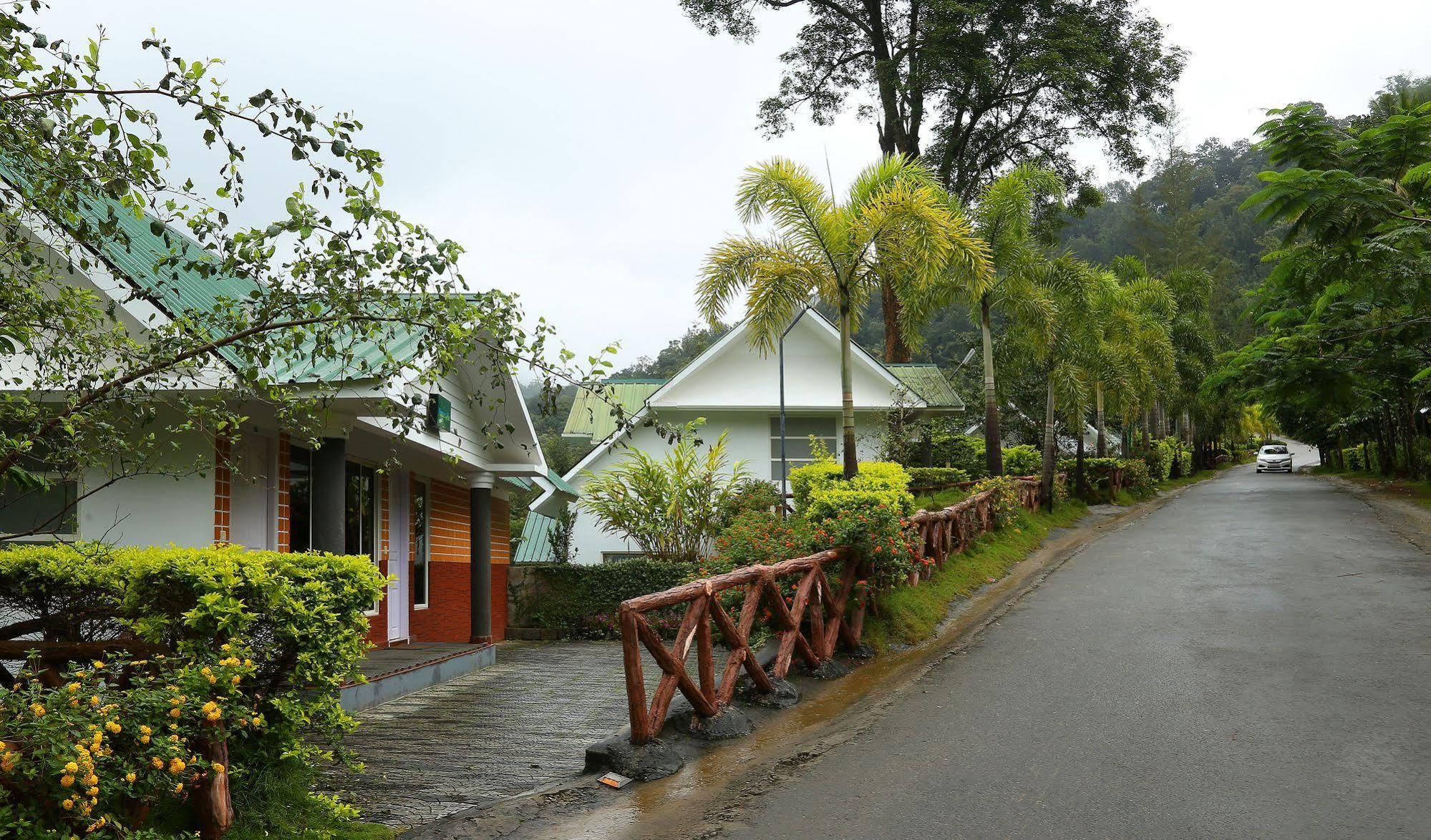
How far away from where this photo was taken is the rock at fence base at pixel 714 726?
8.62 meters

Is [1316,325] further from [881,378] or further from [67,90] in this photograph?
[67,90]

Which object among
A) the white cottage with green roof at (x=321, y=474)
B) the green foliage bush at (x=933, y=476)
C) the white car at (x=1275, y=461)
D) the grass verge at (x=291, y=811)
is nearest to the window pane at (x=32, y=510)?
the white cottage with green roof at (x=321, y=474)

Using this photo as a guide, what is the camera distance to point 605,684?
39.4 ft

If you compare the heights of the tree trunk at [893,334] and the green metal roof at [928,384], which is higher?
the tree trunk at [893,334]

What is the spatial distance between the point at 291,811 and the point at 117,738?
4.31 ft

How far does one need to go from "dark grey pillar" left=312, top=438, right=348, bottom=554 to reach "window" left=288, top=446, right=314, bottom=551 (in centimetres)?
199

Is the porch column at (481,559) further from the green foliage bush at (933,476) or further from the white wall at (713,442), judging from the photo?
the green foliage bush at (933,476)

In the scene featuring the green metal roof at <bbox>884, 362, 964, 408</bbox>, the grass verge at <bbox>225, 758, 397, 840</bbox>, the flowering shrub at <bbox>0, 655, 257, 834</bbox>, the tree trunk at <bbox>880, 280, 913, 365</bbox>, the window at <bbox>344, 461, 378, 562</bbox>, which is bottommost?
the grass verge at <bbox>225, 758, 397, 840</bbox>

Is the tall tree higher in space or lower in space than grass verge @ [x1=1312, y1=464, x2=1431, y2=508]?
higher

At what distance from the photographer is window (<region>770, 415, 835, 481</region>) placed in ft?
89.8

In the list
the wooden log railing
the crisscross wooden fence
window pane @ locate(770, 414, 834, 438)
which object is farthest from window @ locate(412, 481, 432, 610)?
window pane @ locate(770, 414, 834, 438)

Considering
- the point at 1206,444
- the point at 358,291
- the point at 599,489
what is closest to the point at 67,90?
the point at 358,291

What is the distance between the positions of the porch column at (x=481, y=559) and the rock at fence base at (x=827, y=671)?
5419mm

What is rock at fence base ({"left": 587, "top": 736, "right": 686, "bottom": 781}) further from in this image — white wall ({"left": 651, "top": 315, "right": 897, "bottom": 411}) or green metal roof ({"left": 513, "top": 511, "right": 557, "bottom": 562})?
green metal roof ({"left": 513, "top": 511, "right": 557, "bottom": 562})
